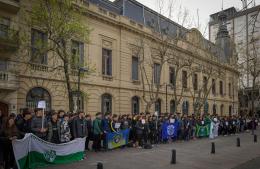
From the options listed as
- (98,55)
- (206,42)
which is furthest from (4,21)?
(206,42)

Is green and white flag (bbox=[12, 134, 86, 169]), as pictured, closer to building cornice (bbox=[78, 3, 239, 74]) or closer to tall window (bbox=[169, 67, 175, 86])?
building cornice (bbox=[78, 3, 239, 74])

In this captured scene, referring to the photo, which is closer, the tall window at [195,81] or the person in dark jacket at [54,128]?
the person in dark jacket at [54,128]

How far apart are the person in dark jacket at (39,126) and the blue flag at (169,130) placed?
33.2ft

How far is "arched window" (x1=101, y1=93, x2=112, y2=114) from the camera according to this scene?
27391 mm

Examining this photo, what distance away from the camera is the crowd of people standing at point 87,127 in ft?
33.9

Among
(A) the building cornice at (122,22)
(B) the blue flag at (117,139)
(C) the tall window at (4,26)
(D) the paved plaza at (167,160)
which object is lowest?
(D) the paved plaza at (167,160)

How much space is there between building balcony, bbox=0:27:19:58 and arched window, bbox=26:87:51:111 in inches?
126

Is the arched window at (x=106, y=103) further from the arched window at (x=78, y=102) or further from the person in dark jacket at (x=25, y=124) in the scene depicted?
the person in dark jacket at (x=25, y=124)

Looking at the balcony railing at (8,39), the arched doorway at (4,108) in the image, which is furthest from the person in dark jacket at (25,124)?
the arched doorway at (4,108)

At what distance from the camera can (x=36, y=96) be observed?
858 inches

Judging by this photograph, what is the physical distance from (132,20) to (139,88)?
660 cm

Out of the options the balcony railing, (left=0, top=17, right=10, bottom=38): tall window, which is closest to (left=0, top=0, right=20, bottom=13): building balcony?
(left=0, top=17, right=10, bottom=38): tall window

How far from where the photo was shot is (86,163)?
12.1 metres

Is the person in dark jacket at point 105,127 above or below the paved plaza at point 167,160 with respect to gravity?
above
